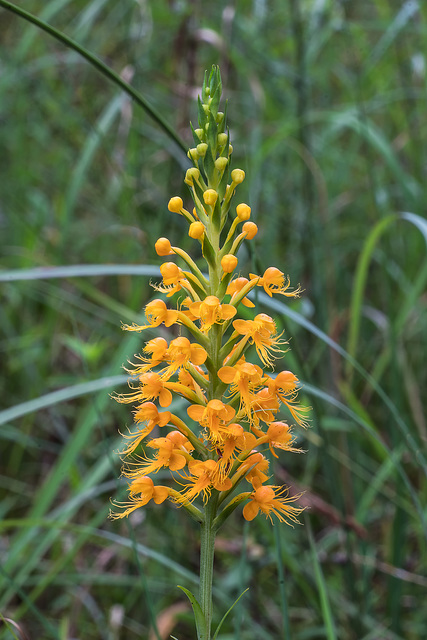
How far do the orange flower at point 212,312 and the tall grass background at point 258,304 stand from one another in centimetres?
58

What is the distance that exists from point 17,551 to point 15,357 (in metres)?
2.24

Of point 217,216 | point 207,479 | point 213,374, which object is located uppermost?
point 217,216

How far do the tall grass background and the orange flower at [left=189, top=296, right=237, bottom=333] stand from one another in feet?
1.90

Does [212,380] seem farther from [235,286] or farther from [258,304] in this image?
[258,304]

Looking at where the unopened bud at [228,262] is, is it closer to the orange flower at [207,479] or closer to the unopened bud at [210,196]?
the unopened bud at [210,196]

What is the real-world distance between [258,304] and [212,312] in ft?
1.76

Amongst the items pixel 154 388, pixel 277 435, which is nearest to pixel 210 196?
pixel 154 388

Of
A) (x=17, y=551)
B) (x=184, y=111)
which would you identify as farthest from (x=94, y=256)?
(x=17, y=551)

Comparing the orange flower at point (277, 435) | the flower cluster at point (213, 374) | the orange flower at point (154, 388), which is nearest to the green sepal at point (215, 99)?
the flower cluster at point (213, 374)

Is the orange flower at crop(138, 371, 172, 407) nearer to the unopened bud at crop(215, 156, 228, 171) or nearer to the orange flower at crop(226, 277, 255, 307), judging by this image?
the orange flower at crop(226, 277, 255, 307)

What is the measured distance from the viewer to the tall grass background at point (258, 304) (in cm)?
276

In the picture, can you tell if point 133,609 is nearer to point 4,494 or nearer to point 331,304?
point 4,494

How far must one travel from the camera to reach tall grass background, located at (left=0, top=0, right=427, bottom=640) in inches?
109

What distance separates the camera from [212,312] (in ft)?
5.08
